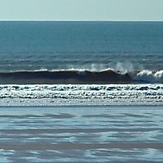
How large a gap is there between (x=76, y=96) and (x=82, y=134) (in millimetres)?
8583

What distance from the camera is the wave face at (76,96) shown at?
68.1ft

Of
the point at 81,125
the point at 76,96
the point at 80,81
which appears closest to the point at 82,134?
the point at 81,125

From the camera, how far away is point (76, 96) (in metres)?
23.0

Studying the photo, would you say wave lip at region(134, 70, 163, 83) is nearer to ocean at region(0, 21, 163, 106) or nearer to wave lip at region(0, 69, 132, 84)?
ocean at region(0, 21, 163, 106)

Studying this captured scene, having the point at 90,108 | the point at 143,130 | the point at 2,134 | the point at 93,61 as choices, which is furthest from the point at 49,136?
the point at 93,61

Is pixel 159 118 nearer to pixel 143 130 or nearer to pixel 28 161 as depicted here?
pixel 143 130

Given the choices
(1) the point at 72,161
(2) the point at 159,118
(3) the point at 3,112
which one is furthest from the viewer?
(3) the point at 3,112

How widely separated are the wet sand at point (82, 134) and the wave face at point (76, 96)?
1476mm

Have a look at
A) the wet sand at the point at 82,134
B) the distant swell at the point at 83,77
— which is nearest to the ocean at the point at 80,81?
the distant swell at the point at 83,77

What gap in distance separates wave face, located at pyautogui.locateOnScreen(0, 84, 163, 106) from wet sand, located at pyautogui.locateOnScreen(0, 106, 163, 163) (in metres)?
1.48

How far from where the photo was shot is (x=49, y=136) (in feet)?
46.7

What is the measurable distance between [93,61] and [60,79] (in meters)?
21.1

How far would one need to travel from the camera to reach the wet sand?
12.2m

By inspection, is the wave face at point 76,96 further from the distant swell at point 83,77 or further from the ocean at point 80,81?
the distant swell at point 83,77
